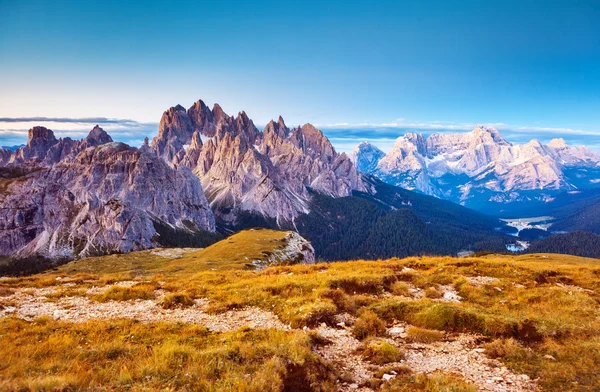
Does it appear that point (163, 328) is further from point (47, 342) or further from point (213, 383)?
point (213, 383)

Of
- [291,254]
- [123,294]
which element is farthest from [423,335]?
[291,254]

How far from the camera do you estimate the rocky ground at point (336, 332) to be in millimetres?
14430

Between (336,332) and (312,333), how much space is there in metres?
2.16

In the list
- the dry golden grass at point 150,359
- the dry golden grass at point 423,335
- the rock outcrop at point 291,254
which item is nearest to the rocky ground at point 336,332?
the dry golden grass at point 423,335

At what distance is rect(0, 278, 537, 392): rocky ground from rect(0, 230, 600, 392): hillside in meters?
0.08

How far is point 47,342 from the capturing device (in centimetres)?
1547

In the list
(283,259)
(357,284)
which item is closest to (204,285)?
(357,284)

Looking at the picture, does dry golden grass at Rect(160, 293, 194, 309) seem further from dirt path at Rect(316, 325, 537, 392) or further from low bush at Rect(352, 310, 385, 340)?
low bush at Rect(352, 310, 385, 340)

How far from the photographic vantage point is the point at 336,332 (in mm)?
19422

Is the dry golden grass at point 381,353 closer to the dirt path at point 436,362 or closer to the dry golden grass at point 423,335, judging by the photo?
the dirt path at point 436,362

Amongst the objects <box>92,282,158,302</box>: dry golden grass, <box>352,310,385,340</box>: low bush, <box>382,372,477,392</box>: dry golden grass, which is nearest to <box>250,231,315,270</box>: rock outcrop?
<box>92,282,158,302</box>: dry golden grass

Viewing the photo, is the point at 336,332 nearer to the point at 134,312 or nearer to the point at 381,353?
the point at 381,353

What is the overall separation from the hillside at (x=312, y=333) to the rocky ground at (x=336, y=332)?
8 cm

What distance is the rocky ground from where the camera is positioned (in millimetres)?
14430
